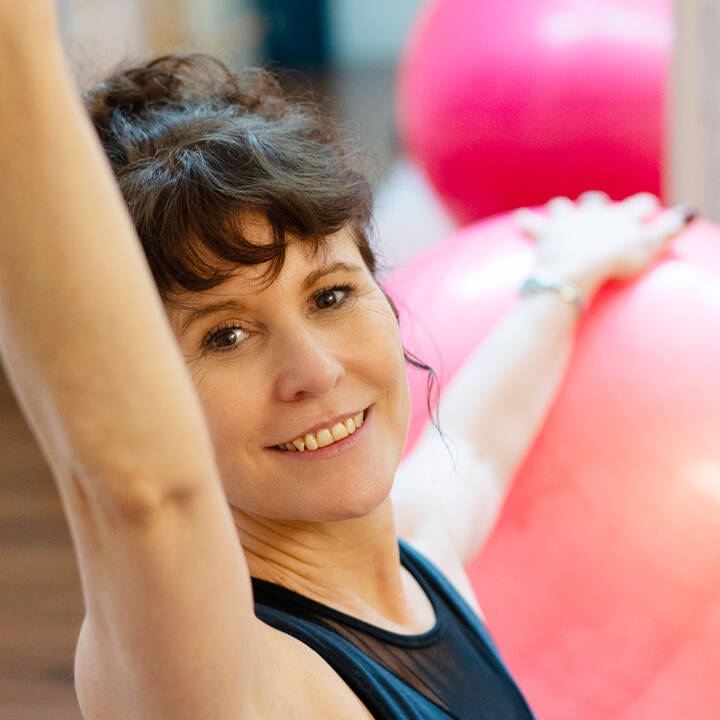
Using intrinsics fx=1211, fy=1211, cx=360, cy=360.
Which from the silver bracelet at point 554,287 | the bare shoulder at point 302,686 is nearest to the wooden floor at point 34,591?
the silver bracelet at point 554,287

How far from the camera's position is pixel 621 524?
1.50 m

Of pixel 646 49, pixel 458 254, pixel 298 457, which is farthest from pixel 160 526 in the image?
pixel 646 49

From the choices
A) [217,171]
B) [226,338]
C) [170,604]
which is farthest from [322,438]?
[170,604]

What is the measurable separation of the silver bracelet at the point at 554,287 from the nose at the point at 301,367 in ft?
2.29

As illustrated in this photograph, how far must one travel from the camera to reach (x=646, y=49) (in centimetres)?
297

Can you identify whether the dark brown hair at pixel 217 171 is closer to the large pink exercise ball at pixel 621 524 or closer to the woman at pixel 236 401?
the woman at pixel 236 401

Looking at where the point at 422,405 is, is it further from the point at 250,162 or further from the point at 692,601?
the point at 250,162

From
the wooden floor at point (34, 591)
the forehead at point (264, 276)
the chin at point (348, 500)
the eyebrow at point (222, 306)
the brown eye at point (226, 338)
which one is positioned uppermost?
the forehead at point (264, 276)

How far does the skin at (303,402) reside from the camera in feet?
3.29

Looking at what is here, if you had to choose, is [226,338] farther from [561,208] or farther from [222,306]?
[561,208]

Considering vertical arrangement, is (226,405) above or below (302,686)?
above

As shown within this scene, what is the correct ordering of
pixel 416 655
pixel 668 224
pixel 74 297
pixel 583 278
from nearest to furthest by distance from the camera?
pixel 74 297, pixel 416 655, pixel 583 278, pixel 668 224

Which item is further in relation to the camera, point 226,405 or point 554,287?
point 554,287

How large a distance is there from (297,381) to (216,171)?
198 millimetres
